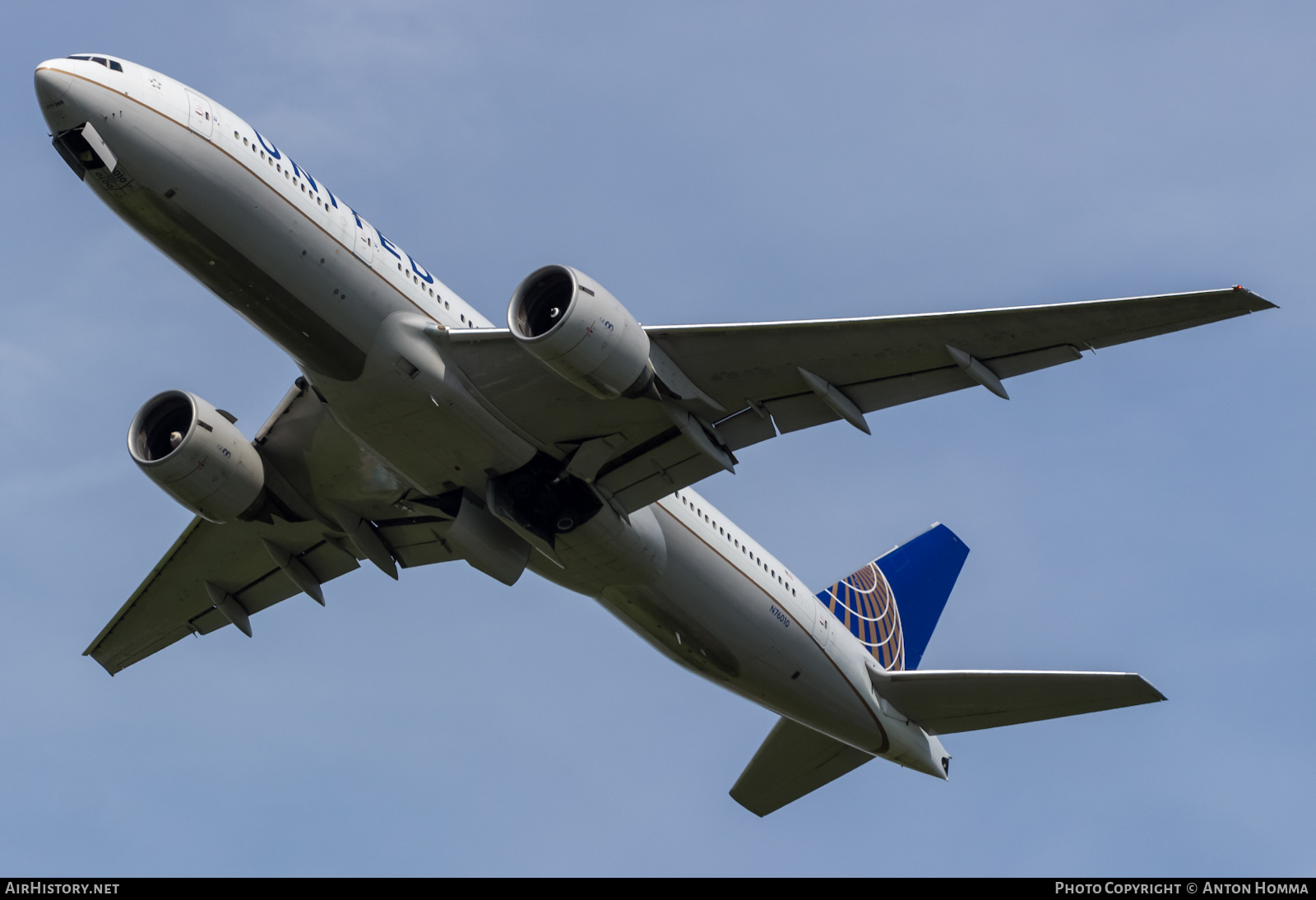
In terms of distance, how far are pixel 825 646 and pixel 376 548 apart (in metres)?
8.74

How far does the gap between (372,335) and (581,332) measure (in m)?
3.51

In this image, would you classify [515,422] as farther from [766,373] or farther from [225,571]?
[225,571]

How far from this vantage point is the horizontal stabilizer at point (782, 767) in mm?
28594

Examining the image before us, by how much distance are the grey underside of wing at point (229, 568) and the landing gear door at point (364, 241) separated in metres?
5.37

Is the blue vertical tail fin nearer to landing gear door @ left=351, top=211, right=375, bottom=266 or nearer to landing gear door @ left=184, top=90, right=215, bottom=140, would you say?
landing gear door @ left=351, top=211, right=375, bottom=266

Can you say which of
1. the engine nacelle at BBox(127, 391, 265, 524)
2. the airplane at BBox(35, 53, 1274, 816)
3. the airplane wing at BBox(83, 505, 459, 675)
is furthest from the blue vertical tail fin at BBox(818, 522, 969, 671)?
the engine nacelle at BBox(127, 391, 265, 524)

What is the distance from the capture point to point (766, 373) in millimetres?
21406

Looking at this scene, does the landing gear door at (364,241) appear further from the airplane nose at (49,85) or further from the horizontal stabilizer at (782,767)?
the horizontal stabilizer at (782,767)

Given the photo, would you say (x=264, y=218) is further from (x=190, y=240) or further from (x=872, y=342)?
(x=872, y=342)

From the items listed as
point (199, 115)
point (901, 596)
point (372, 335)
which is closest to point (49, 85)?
point (199, 115)
